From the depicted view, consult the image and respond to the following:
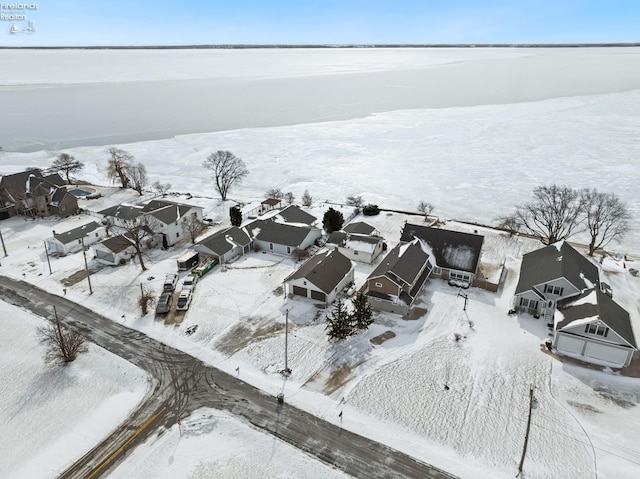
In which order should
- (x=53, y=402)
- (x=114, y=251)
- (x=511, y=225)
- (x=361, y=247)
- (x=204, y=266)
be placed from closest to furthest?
(x=53, y=402), (x=204, y=266), (x=114, y=251), (x=361, y=247), (x=511, y=225)

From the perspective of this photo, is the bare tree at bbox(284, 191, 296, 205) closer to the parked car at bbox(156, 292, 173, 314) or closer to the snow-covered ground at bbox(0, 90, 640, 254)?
the snow-covered ground at bbox(0, 90, 640, 254)

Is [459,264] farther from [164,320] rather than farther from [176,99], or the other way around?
[176,99]

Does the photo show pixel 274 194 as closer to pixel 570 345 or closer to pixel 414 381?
pixel 414 381

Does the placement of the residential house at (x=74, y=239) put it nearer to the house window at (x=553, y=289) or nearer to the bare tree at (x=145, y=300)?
the bare tree at (x=145, y=300)

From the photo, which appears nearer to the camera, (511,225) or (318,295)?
(318,295)

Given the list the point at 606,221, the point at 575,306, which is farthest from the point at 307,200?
the point at 575,306

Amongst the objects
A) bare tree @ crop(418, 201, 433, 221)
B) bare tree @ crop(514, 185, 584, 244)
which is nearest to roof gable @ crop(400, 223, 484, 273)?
bare tree @ crop(514, 185, 584, 244)

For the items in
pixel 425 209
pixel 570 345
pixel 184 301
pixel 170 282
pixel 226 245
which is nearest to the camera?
pixel 570 345

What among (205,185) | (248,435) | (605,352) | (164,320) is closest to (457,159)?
(205,185)
